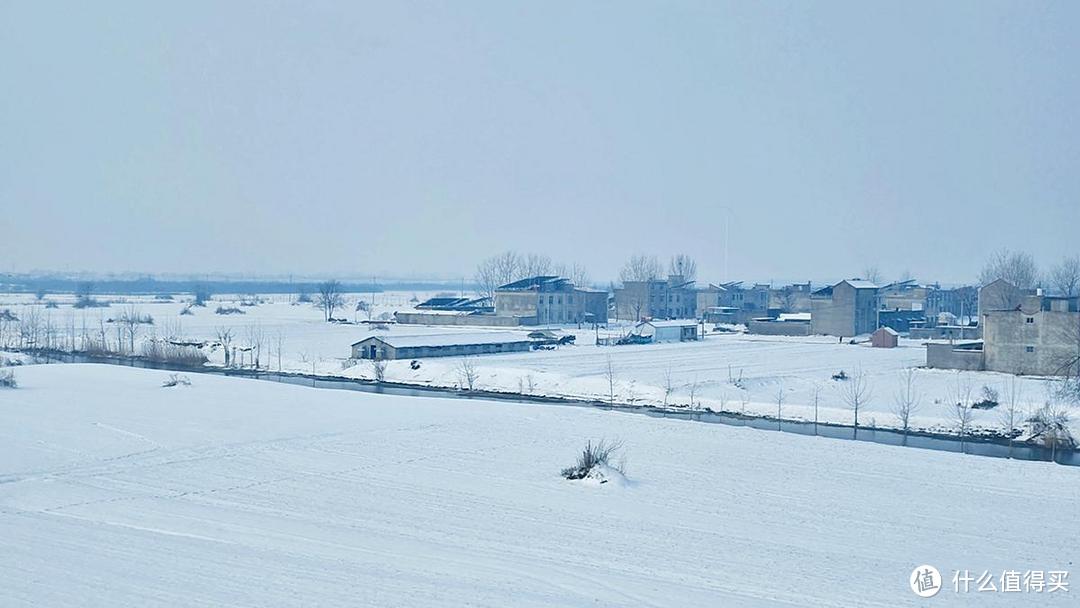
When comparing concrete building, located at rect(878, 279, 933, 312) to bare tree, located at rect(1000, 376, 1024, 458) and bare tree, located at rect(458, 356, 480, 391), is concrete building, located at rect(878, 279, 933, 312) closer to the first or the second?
bare tree, located at rect(1000, 376, 1024, 458)

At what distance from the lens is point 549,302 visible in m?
55.1

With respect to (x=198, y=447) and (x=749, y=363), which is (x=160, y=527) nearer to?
(x=198, y=447)

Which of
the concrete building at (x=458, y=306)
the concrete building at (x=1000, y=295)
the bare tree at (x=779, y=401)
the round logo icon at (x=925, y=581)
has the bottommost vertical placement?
the bare tree at (x=779, y=401)

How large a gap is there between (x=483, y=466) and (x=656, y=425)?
5.57 metres

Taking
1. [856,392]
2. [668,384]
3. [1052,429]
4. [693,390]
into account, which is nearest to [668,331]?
[668,384]

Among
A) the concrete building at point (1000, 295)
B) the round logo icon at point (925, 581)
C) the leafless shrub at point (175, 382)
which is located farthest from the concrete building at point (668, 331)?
the round logo icon at point (925, 581)

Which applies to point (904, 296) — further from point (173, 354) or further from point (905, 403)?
point (173, 354)

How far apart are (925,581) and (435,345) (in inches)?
1075

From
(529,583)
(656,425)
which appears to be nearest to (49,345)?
(656,425)

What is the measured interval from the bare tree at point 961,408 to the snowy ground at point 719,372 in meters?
0.14

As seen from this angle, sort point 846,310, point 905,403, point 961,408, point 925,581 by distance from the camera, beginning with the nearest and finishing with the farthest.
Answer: point 925,581 → point 961,408 → point 905,403 → point 846,310

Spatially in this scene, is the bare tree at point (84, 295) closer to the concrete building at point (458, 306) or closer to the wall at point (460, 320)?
the concrete building at point (458, 306)

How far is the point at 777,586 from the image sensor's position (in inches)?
311

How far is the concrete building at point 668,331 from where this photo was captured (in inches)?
1709
